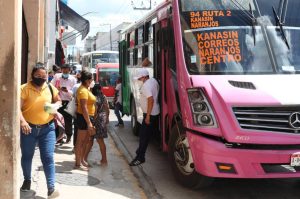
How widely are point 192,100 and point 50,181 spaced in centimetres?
Result: 207

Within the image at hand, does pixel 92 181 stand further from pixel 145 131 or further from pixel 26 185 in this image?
pixel 145 131

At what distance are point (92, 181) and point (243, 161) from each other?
253cm

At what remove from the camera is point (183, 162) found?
6.45m

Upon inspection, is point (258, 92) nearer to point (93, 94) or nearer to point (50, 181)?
point (50, 181)

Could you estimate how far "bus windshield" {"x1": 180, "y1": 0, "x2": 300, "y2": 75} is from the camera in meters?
6.10

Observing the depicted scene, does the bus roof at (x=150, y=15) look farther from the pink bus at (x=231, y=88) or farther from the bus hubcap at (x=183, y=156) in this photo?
the bus hubcap at (x=183, y=156)

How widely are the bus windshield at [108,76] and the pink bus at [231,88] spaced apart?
15576mm

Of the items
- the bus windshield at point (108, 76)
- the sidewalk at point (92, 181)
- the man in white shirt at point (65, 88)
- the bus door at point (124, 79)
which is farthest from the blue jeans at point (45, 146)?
the bus windshield at point (108, 76)

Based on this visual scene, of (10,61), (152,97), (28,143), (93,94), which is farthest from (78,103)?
(10,61)

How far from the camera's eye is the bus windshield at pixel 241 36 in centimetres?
610

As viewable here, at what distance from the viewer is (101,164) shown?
323 inches

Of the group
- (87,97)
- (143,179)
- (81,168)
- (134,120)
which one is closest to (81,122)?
(87,97)

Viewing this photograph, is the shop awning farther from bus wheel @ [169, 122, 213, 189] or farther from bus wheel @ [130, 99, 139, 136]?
bus wheel @ [169, 122, 213, 189]

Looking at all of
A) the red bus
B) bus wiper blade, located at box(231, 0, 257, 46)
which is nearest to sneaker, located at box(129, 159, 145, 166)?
bus wiper blade, located at box(231, 0, 257, 46)
